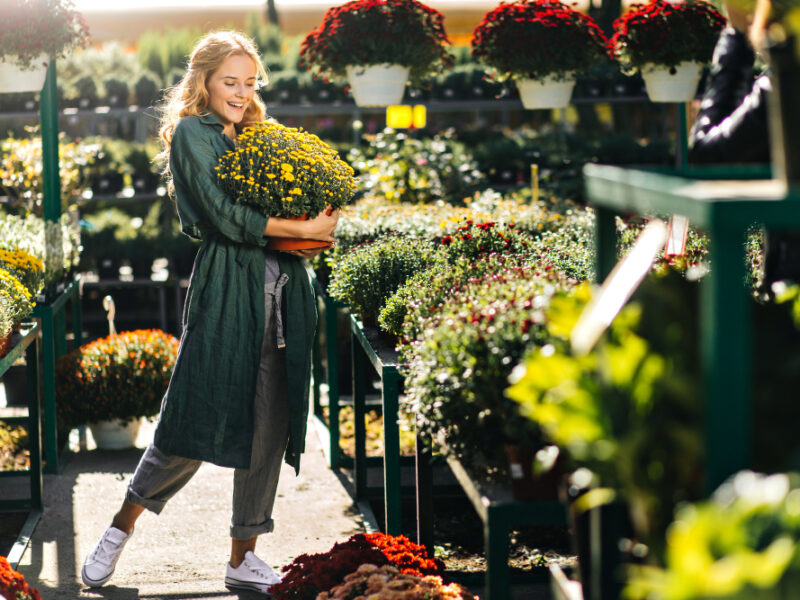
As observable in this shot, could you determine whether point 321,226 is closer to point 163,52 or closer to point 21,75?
point 21,75

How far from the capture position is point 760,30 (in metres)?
1.43

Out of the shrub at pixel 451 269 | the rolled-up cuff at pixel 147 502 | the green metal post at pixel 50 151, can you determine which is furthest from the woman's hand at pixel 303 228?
the green metal post at pixel 50 151

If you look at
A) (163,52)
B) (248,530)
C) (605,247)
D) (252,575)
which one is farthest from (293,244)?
(163,52)

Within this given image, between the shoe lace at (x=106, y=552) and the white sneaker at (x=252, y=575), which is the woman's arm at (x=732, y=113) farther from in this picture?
the shoe lace at (x=106, y=552)

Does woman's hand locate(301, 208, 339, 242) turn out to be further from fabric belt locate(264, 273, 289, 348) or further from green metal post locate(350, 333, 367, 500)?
green metal post locate(350, 333, 367, 500)

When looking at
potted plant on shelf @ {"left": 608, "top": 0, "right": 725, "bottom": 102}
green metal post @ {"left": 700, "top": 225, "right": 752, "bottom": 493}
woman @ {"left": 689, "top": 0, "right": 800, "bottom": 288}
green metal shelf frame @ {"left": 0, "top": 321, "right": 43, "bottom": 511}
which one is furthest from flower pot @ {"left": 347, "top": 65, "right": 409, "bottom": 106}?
green metal post @ {"left": 700, "top": 225, "right": 752, "bottom": 493}

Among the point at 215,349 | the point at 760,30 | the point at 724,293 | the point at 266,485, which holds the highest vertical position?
the point at 760,30

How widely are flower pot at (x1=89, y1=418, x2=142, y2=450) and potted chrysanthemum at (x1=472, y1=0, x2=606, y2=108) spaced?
245 cm

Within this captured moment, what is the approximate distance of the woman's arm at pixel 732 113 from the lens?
6.82 ft

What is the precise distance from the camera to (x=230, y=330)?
3.21 m

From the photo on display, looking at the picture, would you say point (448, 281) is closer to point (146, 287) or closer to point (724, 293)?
point (724, 293)

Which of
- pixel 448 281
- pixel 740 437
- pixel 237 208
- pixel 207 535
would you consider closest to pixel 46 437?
pixel 207 535

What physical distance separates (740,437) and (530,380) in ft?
1.08

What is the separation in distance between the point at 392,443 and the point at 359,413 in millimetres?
1168
